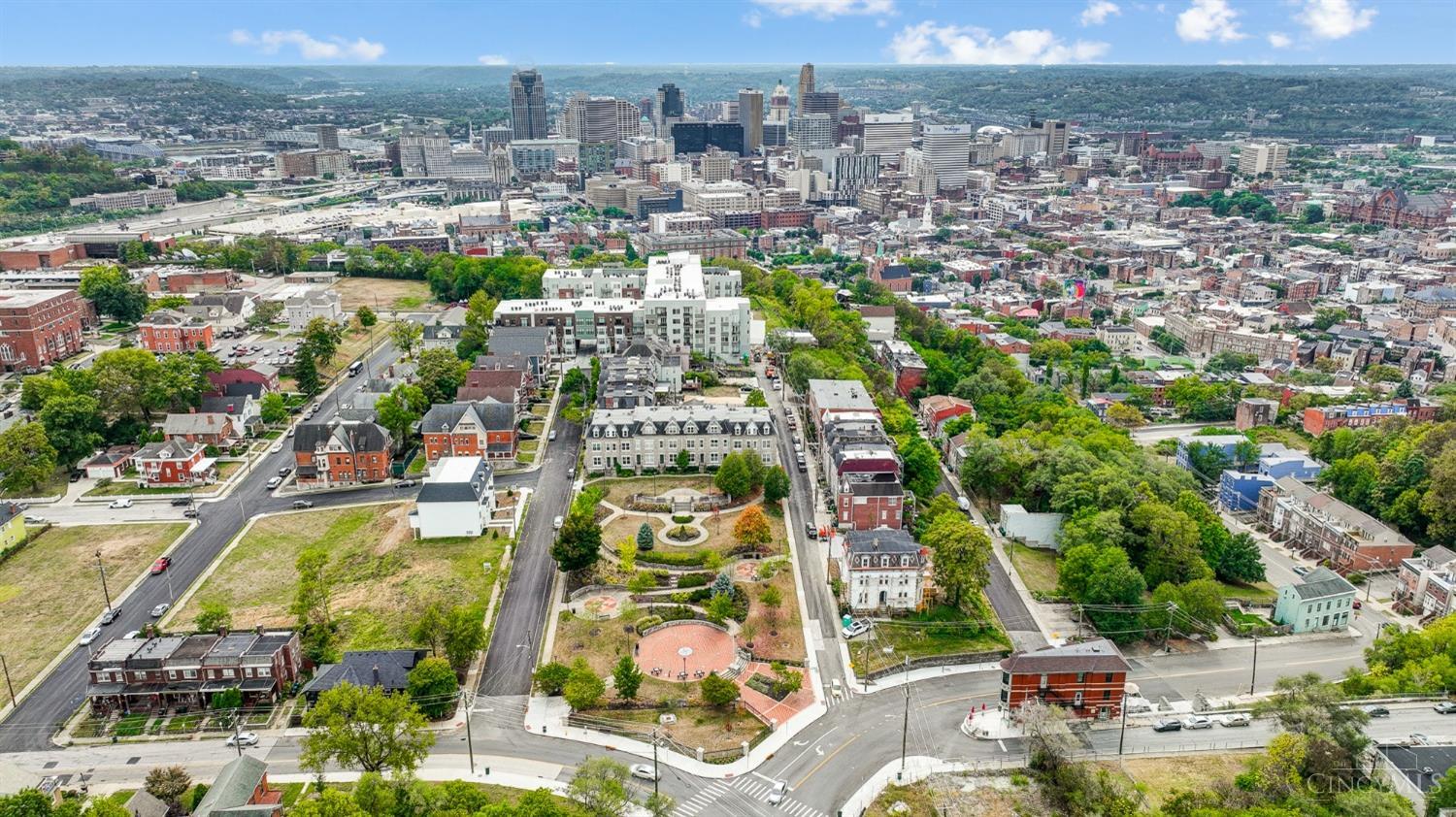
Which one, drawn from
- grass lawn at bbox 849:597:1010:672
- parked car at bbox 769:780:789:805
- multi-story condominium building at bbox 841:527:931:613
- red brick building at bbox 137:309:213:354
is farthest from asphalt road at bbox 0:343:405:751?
grass lawn at bbox 849:597:1010:672

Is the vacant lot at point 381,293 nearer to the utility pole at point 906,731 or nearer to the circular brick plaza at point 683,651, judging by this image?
the circular brick plaza at point 683,651

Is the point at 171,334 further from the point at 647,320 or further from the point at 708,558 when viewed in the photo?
the point at 708,558

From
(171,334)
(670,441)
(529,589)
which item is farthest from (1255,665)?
(171,334)

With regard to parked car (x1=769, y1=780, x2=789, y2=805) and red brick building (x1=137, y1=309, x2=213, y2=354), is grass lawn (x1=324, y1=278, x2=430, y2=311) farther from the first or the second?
parked car (x1=769, y1=780, x2=789, y2=805)

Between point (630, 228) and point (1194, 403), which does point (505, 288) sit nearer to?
point (630, 228)

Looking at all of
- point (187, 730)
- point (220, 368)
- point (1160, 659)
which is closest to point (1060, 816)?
point (1160, 659)
